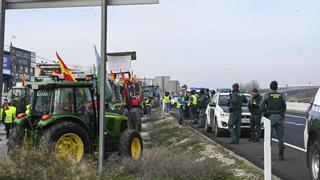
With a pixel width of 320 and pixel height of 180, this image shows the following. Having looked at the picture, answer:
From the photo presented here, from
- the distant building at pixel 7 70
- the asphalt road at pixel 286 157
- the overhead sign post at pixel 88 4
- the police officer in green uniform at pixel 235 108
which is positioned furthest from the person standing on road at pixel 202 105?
the distant building at pixel 7 70

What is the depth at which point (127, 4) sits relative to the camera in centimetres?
809

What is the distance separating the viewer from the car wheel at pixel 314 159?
25.1 feet

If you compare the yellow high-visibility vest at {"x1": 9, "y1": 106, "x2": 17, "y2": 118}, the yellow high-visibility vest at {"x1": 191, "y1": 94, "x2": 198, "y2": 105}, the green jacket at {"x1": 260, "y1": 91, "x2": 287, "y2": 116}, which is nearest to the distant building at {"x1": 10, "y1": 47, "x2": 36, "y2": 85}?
the yellow high-visibility vest at {"x1": 191, "y1": 94, "x2": 198, "y2": 105}

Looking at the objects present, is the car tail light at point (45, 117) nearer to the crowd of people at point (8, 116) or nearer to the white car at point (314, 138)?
the white car at point (314, 138)

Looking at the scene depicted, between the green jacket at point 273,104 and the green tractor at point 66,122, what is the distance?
10.2 feet

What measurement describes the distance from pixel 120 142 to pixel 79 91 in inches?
58.5

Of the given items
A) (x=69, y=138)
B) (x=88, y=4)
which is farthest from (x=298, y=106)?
(x=88, y=4)

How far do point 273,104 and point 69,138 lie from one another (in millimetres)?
4765

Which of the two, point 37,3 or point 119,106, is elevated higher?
point 37,3

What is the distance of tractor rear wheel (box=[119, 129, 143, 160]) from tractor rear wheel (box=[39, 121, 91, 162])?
2.92ft

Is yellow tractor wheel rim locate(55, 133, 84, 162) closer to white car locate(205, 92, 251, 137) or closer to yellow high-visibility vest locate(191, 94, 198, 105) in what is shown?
white car locate(205, 92, 251, 137)

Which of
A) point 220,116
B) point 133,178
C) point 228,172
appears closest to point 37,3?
point 133,178

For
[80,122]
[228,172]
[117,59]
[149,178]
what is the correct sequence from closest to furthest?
[149,178]
[228,172]
[80,122]
[117,59]

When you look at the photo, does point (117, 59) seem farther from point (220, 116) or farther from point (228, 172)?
point (228, 172)
